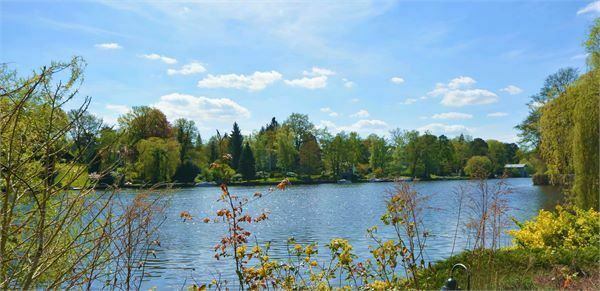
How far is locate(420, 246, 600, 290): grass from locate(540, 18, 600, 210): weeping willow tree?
7.00 meters

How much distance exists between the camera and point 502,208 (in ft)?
15.7

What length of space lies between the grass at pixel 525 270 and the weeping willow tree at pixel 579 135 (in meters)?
7.00

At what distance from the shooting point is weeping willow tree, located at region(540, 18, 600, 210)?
43.3 feet

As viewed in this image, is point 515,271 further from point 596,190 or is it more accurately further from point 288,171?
point 288,171

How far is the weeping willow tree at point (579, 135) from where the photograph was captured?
13.2 metres

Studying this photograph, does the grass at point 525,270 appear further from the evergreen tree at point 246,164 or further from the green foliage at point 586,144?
the evergreen tree at point 246,164

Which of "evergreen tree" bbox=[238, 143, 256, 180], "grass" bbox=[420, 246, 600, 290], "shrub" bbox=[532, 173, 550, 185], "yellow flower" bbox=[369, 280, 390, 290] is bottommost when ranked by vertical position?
"grass" bbox=[420, 246, 600, 290]

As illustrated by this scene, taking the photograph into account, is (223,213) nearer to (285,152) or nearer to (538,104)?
(538,104)

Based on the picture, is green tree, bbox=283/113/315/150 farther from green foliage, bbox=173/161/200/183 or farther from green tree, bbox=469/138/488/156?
green tree, bbox=469/138/488/156

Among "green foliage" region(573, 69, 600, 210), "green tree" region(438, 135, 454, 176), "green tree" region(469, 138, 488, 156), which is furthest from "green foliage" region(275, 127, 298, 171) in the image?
"green foliage" region(573, 69, 600, 210)

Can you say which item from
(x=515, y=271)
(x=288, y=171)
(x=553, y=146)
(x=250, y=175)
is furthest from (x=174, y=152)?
(x=515, y=271)

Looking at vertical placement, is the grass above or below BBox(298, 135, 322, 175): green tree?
below

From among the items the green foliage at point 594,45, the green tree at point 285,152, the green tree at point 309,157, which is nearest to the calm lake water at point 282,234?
the green foliage at point 594,45

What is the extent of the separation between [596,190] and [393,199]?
10.7m
